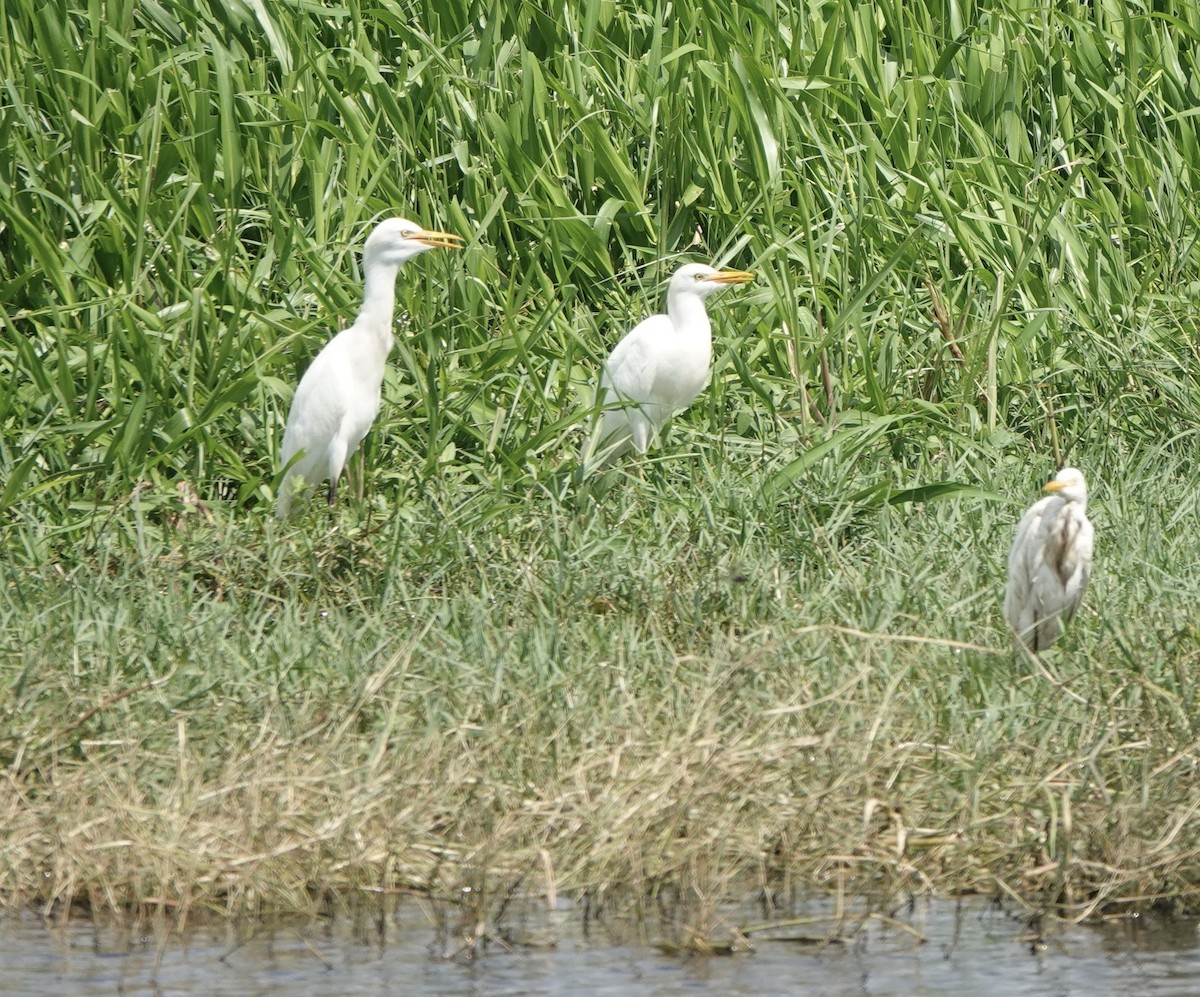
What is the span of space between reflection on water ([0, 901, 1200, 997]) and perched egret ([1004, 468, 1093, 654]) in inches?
43.6

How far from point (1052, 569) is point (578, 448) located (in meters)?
2.43

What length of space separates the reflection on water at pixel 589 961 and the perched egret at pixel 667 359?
10.3 feet

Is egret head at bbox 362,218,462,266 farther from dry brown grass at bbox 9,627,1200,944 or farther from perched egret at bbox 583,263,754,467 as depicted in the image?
dry brown grass at bbox 9,627,1200,944

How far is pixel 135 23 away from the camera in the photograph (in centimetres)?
809

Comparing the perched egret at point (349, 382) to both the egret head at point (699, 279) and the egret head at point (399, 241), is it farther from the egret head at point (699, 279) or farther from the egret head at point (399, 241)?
the egret head at point (699, 279)

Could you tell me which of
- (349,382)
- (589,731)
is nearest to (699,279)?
(349,382)

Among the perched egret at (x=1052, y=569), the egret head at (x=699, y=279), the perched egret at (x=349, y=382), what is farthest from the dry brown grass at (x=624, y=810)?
the egret head at (x=699, y=279)

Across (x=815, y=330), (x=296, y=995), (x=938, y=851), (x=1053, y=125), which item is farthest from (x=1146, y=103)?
(x=296, y=995)

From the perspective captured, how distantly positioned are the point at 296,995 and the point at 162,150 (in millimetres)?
4666

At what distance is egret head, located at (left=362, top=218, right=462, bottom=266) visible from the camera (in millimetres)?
6289

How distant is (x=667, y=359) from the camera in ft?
21.2

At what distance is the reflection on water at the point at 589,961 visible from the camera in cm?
318

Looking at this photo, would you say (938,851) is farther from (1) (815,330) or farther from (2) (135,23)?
(2) (135,23)

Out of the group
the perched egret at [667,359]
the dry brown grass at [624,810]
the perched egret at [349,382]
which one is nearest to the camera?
the dry brown grass at [624,810]
